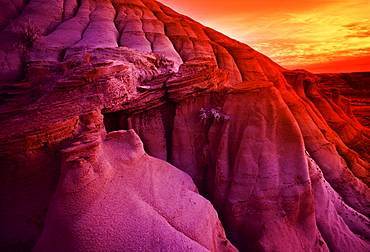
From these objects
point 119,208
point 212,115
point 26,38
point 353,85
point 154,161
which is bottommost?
point 353,85

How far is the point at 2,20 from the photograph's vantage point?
11531mm

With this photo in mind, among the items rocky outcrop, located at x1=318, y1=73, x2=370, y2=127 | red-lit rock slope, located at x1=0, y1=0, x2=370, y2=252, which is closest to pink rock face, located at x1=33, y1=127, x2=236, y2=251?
red-lit rock slope, located at x1=0, y1=0, x2=370, y2=252

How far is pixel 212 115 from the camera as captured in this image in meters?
6.80

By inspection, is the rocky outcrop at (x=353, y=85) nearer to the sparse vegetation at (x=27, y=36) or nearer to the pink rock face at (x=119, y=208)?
the pink rock face at (x=119, y=208)

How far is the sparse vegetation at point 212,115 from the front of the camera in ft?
21.8

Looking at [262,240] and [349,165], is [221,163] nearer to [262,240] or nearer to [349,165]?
[262,240]

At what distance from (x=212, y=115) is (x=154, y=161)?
2.78m

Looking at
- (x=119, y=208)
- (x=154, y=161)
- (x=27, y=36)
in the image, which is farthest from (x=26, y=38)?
(x=119, y=208)

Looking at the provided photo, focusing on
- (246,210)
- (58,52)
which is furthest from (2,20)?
(246,210)

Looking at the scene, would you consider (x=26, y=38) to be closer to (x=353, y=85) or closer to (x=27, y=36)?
(x=27, y=36)

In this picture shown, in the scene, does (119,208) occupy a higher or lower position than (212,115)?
lower

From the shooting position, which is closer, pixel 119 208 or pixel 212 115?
pixel 119 208

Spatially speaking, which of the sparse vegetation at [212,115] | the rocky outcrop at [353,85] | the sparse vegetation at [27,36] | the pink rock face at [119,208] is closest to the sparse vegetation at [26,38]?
the sparse vegetation at [27,36]

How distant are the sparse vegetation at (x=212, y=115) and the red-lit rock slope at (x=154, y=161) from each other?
0.04 meters
